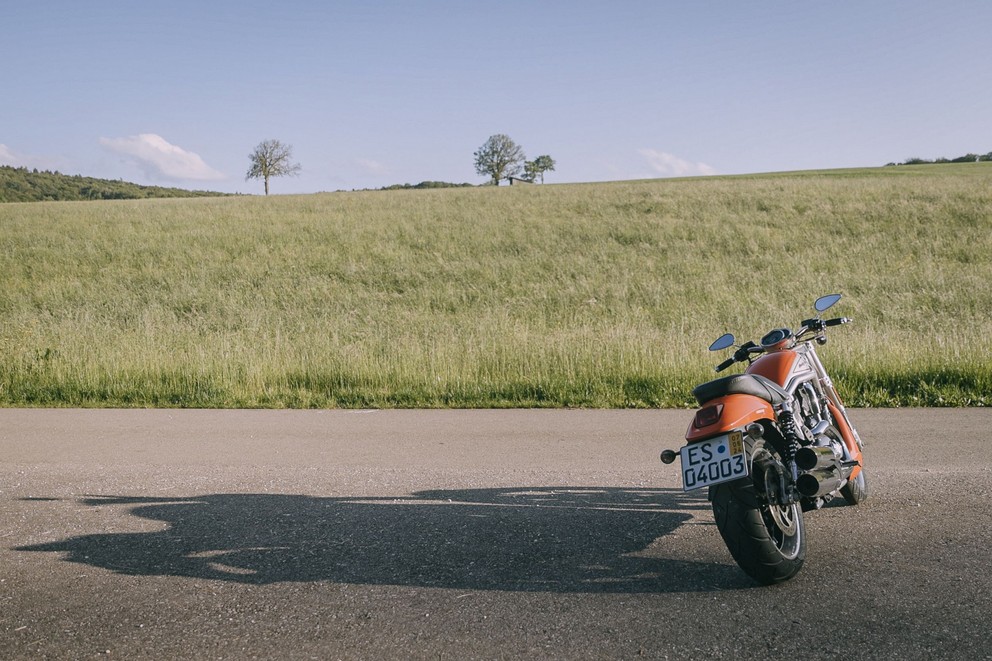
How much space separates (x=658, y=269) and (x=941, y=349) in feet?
44.1

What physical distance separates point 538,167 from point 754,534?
11052 centimetres

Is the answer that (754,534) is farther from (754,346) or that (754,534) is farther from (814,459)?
(754,346)

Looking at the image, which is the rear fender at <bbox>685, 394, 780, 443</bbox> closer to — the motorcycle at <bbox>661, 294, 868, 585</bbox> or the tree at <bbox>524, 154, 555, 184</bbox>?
the motorcycle at <bbox>661, 294, 868, 585</bbox>

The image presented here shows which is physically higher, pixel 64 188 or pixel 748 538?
pixel 64 188

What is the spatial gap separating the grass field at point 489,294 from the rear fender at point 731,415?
4.95 meters

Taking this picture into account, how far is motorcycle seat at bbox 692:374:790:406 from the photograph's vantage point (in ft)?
12.6

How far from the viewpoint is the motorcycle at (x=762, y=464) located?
3.59 m

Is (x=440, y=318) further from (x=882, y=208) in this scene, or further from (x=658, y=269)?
(x=882, y=208)

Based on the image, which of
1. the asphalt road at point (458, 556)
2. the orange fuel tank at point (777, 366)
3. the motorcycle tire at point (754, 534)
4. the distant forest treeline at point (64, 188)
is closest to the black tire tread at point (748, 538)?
the motorcycle tire at point (754, 534)

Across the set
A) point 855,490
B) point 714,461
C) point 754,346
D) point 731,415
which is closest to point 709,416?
point 731,415

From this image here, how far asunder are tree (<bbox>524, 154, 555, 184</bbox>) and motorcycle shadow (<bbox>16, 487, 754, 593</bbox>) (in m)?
107

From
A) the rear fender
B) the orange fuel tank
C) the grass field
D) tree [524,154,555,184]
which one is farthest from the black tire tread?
tree [524,154,555,184]

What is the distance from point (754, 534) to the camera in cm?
356

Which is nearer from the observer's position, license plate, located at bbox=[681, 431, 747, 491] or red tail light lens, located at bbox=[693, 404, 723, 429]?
license plate, located at bbox=[681, 431, 747, 491]
